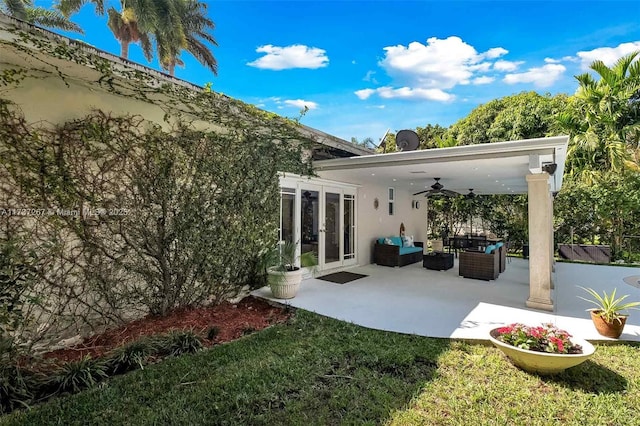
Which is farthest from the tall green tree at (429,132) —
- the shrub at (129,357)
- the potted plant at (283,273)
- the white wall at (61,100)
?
the shrub at (129,357)

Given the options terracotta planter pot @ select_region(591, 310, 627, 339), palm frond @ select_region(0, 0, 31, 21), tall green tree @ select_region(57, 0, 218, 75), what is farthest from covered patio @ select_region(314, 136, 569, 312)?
palm frond @ select_region(0, 0, 31, 21)

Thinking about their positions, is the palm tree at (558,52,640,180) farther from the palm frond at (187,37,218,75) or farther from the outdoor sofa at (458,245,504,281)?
the palm frond at (187,37,218,75)

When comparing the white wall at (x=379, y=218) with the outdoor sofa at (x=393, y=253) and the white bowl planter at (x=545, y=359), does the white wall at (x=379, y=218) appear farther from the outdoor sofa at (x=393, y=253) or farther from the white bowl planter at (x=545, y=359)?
the white bowl planter at (x=545, y=359)

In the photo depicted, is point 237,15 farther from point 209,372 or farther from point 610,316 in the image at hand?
point 610,316

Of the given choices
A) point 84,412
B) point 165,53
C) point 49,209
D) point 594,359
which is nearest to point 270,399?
point 84,412

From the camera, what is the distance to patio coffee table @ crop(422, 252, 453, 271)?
979 cm

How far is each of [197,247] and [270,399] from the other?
320cm

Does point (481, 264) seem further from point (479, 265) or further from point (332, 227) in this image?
point (332, 227)

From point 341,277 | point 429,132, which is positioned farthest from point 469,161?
point 429,132

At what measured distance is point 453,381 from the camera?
339 cm

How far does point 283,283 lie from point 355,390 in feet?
10.6

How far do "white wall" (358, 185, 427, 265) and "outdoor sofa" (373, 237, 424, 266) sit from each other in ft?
0.75

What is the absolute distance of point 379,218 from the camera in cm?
1122

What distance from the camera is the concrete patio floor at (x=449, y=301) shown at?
4926 millimetres
